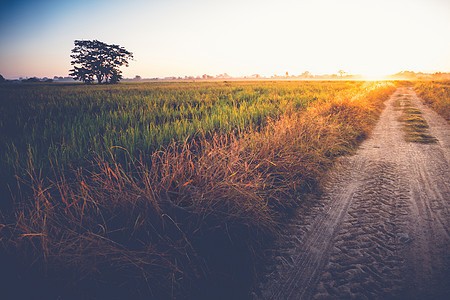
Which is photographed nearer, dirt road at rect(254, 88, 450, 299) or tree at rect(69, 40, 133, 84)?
dirt road at rect(254, 88, 450, 299)

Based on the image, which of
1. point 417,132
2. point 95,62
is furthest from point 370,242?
point 95,62

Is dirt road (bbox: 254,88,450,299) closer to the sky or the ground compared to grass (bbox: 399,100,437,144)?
closer to the ground

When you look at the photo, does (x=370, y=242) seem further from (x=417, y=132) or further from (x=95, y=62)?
(x=95, y=62)

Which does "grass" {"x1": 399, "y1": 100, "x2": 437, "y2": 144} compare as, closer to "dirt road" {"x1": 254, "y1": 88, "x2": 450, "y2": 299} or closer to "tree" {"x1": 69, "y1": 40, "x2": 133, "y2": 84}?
"dirt road" {"x1": 254, "y1": 88, "x2": 450, "y2": 299}

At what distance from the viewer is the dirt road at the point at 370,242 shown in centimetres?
171

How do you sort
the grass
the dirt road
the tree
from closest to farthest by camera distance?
the dirt road, the grass, the tree

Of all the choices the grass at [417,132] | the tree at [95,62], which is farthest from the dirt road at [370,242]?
the tree at [95,62]

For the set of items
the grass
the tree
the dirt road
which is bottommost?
the dirt road

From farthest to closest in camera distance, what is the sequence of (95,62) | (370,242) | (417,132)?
(95,62) < (417,132) < (370,242)

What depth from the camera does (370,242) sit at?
2.18 m

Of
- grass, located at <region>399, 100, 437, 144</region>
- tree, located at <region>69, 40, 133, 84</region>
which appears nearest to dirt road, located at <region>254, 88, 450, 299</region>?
grass, located at <region>399, 100, 437, 144</region>

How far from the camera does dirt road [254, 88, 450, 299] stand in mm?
1709

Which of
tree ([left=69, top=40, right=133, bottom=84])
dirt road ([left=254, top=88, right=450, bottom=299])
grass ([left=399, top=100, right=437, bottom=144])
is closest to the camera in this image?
dirt road ([left=254, top=88, right=450, bottom=299])

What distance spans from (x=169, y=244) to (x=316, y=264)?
1393mm
